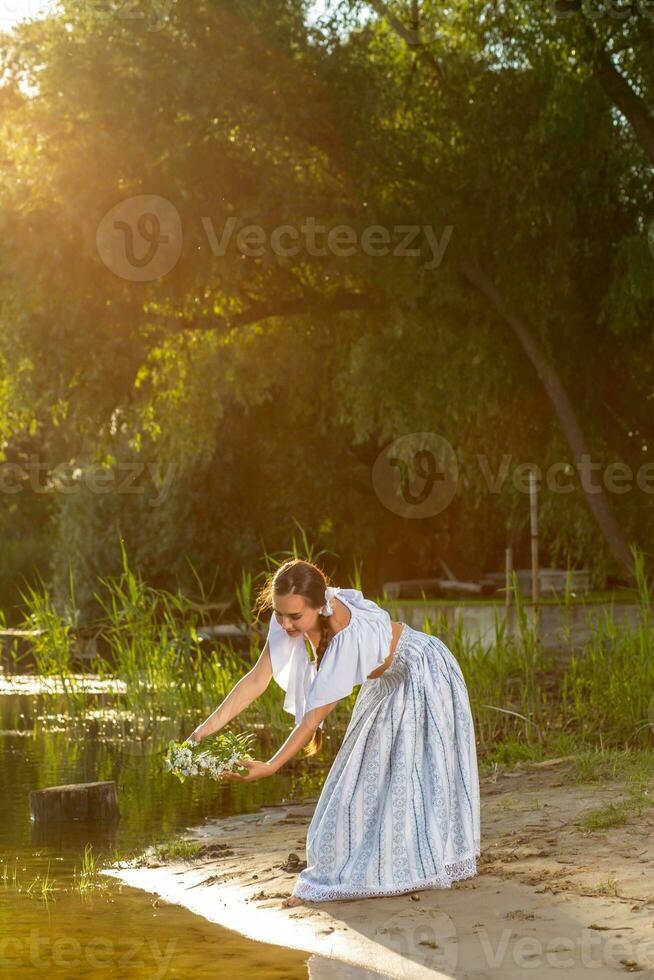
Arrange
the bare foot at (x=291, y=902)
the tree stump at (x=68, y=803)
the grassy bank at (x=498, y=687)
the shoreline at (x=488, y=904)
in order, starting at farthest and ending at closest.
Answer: the grassy bank at (x=498, y=687) < the tree stump at (x=68, y=803) < the bare foot at (x=291, y=902) < the shoreline at (x=488, y=904)

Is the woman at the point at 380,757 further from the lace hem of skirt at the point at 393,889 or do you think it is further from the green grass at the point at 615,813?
the green grass at the point at 615,813

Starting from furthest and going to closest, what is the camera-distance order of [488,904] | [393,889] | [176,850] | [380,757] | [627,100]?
1. [627,100]
2. [176,850]
3. [380,757]
4. [393,889]
5. [488,904]

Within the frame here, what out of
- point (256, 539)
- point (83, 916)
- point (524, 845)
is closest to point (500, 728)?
point (524, 845)

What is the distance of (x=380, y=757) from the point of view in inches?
253

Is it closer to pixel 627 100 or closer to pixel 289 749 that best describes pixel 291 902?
pixel 289 749

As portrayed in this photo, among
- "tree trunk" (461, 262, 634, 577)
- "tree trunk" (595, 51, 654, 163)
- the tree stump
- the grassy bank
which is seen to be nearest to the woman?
the tree stump

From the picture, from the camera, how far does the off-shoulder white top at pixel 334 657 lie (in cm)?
607

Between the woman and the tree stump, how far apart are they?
3208 millimetres

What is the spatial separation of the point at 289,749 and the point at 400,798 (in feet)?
2.29

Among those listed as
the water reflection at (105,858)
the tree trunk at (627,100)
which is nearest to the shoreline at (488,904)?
the water reflection at (105,858)

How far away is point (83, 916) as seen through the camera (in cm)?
670

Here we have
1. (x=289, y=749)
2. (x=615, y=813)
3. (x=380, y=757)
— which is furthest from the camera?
(x=615, y=813)

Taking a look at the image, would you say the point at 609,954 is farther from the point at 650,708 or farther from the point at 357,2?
the point at 357,2

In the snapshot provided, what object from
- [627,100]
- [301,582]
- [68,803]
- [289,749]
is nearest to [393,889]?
[289,749]
